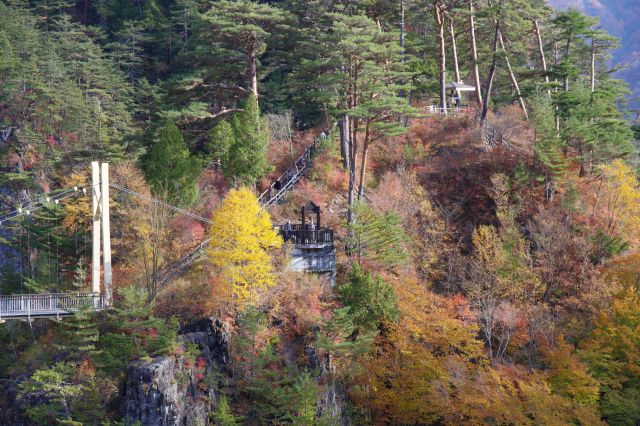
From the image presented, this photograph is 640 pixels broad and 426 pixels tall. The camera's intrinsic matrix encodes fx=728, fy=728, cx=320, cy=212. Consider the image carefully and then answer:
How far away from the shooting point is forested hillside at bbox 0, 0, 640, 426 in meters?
26.8

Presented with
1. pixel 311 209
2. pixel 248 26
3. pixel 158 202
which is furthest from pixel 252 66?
pixel 158 202

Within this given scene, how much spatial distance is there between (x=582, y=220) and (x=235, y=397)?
17.8 m

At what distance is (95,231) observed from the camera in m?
28.5

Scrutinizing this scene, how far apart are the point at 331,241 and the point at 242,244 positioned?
483cm

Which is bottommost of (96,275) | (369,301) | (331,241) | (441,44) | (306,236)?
(369,301)

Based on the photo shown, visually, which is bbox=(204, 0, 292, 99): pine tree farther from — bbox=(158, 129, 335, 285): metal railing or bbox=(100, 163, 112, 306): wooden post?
bbox=(100, 163, 112, 306): wooden post

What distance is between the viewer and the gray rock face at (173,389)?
26000 millimetres

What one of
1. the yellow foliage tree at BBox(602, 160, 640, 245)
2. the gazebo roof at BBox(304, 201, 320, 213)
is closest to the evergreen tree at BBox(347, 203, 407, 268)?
the gazebo roof at BBox(304, 201, 320, 213)

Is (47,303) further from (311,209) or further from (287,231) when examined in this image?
(311,209)

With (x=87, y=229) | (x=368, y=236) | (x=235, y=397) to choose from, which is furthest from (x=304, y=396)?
(x=87, y=229)

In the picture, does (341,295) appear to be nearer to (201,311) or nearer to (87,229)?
(201,311)

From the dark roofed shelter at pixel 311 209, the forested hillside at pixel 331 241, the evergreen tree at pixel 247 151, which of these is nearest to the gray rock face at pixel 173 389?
the forested hillside at pixel 331 241

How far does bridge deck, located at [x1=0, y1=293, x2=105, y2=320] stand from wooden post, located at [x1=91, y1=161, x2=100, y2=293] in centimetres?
55

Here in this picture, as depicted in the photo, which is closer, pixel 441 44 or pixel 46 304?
pixel 46 304
